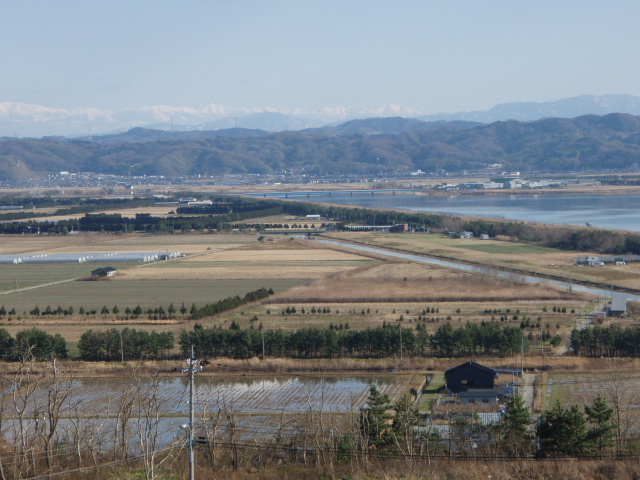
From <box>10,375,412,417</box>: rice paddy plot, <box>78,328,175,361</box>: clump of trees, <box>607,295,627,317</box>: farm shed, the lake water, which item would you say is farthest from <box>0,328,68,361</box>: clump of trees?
the lake water

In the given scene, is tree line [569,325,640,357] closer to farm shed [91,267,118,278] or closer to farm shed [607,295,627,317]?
farm shed [607,295,627,317]

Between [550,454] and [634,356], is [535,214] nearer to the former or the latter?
[634,356]

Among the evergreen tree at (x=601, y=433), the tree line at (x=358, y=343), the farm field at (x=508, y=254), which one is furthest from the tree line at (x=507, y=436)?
the farm field at (x=508, y=254)

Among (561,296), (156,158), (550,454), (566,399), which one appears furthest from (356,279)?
(156,158)

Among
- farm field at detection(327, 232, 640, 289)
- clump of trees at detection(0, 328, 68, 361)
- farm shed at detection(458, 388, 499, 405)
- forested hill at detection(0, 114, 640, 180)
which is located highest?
forested hill at detection(0, 114, 640, 180)

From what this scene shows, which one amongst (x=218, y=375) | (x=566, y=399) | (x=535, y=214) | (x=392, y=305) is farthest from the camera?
(x=535, y=214)

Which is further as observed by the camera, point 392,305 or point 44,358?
point 392,305
